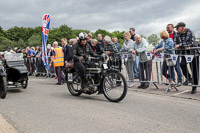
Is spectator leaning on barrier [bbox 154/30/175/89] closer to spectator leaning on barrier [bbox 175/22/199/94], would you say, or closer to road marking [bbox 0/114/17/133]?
spectator leaning on barrier [bbox 175/22/199/94]

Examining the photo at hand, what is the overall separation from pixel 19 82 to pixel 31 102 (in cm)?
239

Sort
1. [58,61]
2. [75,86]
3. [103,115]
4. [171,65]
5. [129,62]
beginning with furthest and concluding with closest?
[58,61], [129,62], [171,65], [75,86], [103,115]

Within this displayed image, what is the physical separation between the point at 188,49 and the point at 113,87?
2.70 metres

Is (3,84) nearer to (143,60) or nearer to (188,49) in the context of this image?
(143,60)

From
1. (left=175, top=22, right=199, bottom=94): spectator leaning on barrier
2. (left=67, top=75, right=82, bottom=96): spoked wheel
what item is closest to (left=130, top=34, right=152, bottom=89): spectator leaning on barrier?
(left=175, top=22, right=199, bottom=94): spectator leaning on barrier

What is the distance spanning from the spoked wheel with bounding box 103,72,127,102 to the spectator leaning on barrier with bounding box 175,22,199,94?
2.34m

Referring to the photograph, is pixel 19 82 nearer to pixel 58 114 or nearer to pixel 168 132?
pixel 58 114

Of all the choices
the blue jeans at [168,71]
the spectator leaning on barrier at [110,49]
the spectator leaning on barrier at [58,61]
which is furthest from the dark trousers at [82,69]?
the spectator leaning on barrier at [58,61]

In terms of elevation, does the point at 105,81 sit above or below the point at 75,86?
above

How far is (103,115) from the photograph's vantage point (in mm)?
4992

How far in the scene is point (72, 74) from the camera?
7.46 m

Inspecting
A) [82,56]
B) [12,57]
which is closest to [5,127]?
[82,56]

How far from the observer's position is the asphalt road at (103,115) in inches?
163

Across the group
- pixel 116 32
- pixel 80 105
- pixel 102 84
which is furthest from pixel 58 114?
pixel 116 32
